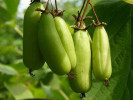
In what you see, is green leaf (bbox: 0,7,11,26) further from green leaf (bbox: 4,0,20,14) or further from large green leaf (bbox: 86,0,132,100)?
large green leaf (bbox: 86,0,132,100)

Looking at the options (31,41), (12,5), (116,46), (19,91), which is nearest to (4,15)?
(12,5)

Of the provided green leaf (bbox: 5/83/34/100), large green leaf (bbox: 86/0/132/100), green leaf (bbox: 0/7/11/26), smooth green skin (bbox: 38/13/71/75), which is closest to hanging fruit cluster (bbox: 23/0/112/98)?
smooth green skin (bbox: 38/13/71/75)

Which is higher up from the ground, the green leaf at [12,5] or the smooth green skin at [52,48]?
the smooth green skin at [52,48]

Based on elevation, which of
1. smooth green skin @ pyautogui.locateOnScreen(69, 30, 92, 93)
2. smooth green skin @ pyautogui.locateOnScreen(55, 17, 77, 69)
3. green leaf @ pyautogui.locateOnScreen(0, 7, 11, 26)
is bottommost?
green leaf @ pyautogui.locateOnScreen(0, 7, 11, 26)

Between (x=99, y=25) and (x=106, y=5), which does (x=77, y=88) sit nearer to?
(x=99, y=25)

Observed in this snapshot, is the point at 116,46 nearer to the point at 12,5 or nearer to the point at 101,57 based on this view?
the point at 101,57

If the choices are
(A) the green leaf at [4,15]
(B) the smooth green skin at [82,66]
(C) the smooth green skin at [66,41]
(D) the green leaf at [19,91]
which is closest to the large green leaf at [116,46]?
(B) the smooth green skin at [82,66]

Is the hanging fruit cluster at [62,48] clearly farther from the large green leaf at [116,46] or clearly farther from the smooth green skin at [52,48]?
the large green leaf at [116,46]

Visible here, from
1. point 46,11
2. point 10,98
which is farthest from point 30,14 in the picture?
point 10,98
